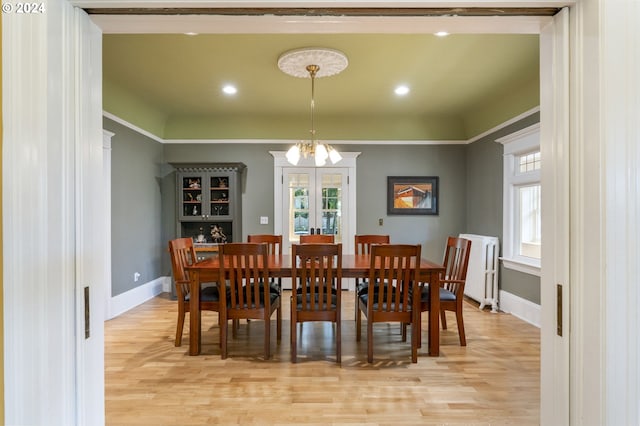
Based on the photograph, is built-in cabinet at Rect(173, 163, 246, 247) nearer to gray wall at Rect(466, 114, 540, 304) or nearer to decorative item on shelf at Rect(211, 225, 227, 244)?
decorative item on shelf at Rect(211, 225, 227, 244)

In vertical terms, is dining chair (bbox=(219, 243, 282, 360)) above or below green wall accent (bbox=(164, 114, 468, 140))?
below

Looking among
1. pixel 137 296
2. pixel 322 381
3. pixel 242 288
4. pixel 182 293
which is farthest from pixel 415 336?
pixel 137 296

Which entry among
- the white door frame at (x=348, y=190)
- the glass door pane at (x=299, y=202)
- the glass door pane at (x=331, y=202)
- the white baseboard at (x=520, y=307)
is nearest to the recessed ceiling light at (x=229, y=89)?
the white door frame at (x=348, y=190)

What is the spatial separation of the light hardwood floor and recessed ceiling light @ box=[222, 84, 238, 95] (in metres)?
2.85

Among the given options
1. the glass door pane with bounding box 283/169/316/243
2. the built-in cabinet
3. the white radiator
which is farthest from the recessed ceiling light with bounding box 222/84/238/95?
the white radiator

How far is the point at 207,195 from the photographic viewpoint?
5.07m

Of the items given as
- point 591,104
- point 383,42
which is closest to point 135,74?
point 383,42

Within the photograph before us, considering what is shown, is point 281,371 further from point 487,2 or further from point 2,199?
point 487,2

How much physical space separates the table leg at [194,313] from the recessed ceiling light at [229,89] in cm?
236

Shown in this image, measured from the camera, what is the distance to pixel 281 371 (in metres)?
2.56

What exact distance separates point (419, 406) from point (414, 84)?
3388 mm

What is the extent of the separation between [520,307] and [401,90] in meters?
3.01

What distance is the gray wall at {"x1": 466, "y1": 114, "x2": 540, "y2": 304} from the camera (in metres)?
3.85

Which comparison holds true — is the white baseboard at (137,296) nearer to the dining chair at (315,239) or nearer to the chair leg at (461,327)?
the dining chair at (315,239)
